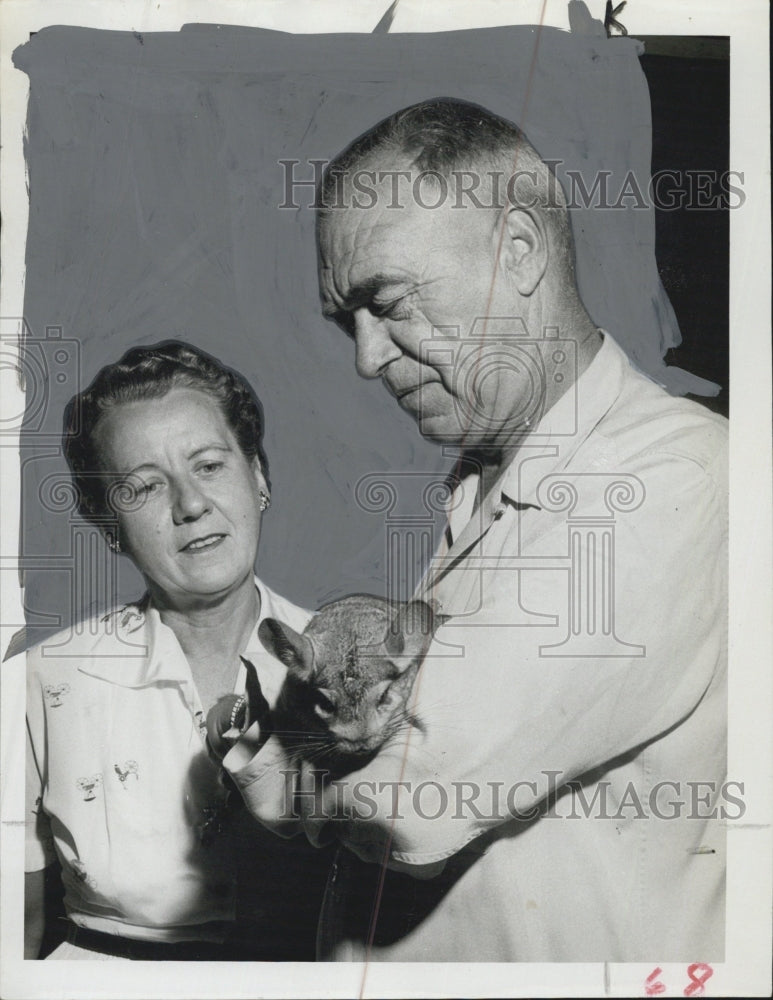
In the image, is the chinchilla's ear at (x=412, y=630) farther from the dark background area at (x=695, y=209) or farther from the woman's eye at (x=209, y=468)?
the dark background area at (x=695, y=209)

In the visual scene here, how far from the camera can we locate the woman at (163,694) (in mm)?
1653

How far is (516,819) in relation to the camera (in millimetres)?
1635

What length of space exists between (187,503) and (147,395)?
20 cm

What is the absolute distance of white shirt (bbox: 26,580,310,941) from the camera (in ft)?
5.43

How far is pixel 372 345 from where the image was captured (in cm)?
168

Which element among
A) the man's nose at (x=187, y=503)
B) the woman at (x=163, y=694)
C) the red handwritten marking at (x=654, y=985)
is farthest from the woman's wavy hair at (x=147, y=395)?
the red handwritten marking at (x=654, y=985)

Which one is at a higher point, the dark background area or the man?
the dark background area

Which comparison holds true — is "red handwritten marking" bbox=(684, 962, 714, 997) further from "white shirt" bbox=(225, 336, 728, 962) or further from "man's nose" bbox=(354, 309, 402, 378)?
"man's nose" bbox=(354, 309, 402, 378)

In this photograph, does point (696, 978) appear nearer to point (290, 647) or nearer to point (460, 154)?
point (290, 647)

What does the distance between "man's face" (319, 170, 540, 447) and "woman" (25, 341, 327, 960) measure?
26 centimetres

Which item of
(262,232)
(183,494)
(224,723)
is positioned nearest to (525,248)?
(262,232)

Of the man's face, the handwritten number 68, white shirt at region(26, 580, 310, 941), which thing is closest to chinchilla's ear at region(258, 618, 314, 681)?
white shirt at region(26, 580, 310, 941)

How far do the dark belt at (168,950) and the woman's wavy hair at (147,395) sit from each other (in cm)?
75

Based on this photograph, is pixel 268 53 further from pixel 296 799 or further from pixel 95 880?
pixel 95 880
